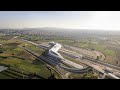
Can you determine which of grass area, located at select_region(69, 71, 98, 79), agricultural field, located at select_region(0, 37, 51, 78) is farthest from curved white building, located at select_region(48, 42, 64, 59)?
grass area, located at select_region(69, 71, 98, 79)

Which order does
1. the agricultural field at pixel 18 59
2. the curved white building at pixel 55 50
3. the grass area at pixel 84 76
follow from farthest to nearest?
the curved white building at pixel 55 50, the agricultural field at pixel 18 59, the grass area at pixel 84 76

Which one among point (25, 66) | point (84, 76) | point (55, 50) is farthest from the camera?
point (55, 50)

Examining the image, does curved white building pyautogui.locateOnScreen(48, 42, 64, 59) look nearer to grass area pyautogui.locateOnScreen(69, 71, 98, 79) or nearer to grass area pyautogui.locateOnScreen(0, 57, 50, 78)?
grass area pyautogui.locateOnScreen(0, 57, 50, 78)

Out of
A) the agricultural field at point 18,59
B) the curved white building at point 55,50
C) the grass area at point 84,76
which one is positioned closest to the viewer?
the grass area at point 84,76

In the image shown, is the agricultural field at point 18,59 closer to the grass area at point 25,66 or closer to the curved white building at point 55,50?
the grass area at point 25,66

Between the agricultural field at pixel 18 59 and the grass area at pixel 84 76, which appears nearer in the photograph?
the grass area at pixel 84 76

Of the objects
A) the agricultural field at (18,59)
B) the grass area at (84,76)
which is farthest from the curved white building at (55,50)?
the grass area at (84,76)

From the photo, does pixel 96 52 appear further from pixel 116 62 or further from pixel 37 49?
pixel 37 49

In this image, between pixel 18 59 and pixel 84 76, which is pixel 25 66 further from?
pixel 84 76

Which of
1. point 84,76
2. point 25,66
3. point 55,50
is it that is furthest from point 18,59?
point 84,76

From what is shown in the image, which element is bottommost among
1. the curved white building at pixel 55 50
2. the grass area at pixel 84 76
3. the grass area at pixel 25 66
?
the grass area at pixel 84 76
